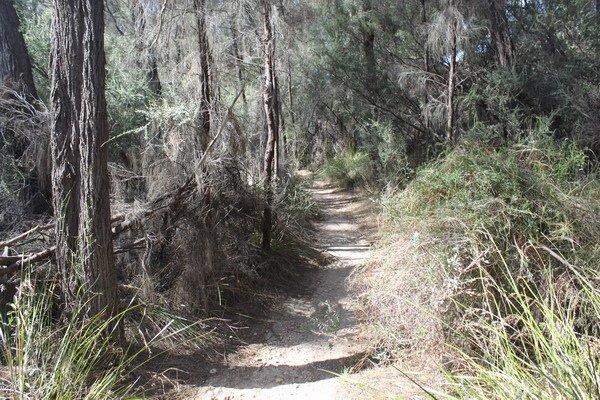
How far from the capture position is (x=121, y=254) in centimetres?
524

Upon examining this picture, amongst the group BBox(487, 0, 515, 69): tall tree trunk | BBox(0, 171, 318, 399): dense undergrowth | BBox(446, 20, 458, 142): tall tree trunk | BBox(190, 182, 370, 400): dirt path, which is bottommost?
BBox(190, 182, 370, 400): dirt path

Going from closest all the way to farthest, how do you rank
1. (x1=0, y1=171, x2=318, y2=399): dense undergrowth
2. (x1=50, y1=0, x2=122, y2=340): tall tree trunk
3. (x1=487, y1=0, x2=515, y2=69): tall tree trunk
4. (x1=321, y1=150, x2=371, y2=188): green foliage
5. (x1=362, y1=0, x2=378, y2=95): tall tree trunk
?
(x1=0, y1=171, x2=318, y2=399): dense undergrowth → (x1=50, y1=0, x2=122, y2=340): tall tree trunk → (x1=487, y1=0, x2=515, y2=69): tall tree trunk → (x1=362, y1=0, x2=378, y2=95): tall tree trunk → (x1=321, y1=150, x2=371, y2=188): green foliage

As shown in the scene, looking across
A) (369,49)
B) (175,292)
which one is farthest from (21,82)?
(369,49)

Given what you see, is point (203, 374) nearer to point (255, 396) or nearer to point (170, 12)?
point (255, 396)

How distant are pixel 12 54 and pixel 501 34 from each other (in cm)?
936

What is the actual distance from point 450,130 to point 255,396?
6.97 meters

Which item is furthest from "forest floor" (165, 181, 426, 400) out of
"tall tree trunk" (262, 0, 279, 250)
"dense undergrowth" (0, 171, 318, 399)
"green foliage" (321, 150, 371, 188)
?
"green foliage" (321, 150, 371, 188)

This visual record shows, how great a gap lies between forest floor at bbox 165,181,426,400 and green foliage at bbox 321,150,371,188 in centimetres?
799

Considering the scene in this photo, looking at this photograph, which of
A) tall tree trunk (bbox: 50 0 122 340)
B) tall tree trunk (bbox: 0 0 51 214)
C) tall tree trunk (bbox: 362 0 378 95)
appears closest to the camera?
tall tree trunk (bbox: 50 0 122 340)

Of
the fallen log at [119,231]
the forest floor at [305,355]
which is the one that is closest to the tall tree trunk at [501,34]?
the forest floor at [305,355]

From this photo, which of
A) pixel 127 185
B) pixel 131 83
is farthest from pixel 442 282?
pixel 131 83

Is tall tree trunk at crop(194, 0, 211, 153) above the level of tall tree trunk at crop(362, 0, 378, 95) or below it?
below

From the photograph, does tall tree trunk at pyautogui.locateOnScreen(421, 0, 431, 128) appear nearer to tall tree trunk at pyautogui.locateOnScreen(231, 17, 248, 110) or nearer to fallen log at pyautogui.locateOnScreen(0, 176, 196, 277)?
tall tree trunk at pyautogui.locateOnScreen(231, 17, 248, 110)

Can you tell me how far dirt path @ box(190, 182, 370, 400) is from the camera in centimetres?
403
